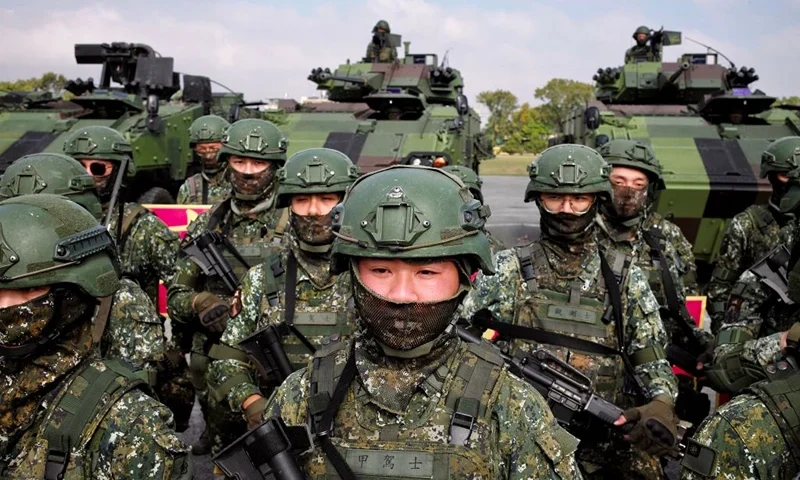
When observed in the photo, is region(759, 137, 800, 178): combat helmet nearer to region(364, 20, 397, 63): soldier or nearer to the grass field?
region(364, 20, 397, 63): soldier

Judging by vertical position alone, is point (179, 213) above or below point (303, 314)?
below

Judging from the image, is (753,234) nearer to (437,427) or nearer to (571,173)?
(571,173)

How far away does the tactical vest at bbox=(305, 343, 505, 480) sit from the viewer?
7.27 feet

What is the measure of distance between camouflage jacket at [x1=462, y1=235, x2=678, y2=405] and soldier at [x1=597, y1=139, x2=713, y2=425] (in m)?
1.43

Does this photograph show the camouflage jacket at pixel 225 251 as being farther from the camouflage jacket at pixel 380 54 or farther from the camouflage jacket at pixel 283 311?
the camouflage jacket at pixel 380 54

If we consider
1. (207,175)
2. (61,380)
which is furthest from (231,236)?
(207,175)

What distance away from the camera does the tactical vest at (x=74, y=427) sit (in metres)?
2.41

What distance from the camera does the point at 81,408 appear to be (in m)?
2.48

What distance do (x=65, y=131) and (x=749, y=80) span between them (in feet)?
40.1

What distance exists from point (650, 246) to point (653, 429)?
2.63 m

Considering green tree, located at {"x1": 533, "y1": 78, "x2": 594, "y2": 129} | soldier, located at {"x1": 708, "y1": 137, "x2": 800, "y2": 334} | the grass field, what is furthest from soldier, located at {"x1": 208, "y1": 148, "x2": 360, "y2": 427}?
green tree, located at {"x1": 533, "y1": 78, "x2": 594, "y2": 129}

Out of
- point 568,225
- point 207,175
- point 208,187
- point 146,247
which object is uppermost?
point 568,225

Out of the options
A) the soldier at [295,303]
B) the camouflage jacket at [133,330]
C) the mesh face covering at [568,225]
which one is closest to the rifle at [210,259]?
the soldier at [295,303]

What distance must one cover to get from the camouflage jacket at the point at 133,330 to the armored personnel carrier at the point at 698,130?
320 inches
